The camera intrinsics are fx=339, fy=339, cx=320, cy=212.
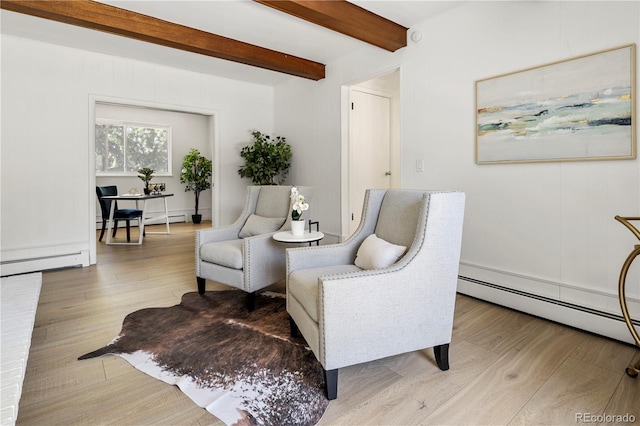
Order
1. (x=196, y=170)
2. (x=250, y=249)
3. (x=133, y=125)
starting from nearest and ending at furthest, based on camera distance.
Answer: (x=250, y=249) → (x=133, y=125) → (x=196, y=170)

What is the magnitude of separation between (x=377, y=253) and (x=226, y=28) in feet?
9.73

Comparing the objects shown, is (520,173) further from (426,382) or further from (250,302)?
(250,302)

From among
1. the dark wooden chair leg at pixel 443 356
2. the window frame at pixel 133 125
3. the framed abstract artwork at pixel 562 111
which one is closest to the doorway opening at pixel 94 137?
the window frame at pixel 133 125

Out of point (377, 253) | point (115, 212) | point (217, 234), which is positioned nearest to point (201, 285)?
point (217, 234)

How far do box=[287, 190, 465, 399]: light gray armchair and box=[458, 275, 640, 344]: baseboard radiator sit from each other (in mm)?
1198

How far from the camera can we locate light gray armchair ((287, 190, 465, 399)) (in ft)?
5.00

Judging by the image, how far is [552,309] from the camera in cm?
247

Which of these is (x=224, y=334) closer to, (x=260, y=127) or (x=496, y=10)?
(x=496, y=10)

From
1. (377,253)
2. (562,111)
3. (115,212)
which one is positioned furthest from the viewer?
(115,212)

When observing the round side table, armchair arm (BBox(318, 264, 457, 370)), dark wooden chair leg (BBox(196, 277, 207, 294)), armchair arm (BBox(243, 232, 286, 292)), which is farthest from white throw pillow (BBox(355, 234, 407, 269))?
dark wooden chair leg (BBox(196, 277, 207, 294))

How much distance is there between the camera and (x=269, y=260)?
2.71 meters

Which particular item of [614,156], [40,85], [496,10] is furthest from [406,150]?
[40,85]

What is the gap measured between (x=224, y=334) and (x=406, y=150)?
8.06 feet

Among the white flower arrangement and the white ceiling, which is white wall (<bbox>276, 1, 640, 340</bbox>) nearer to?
the white ceiling
